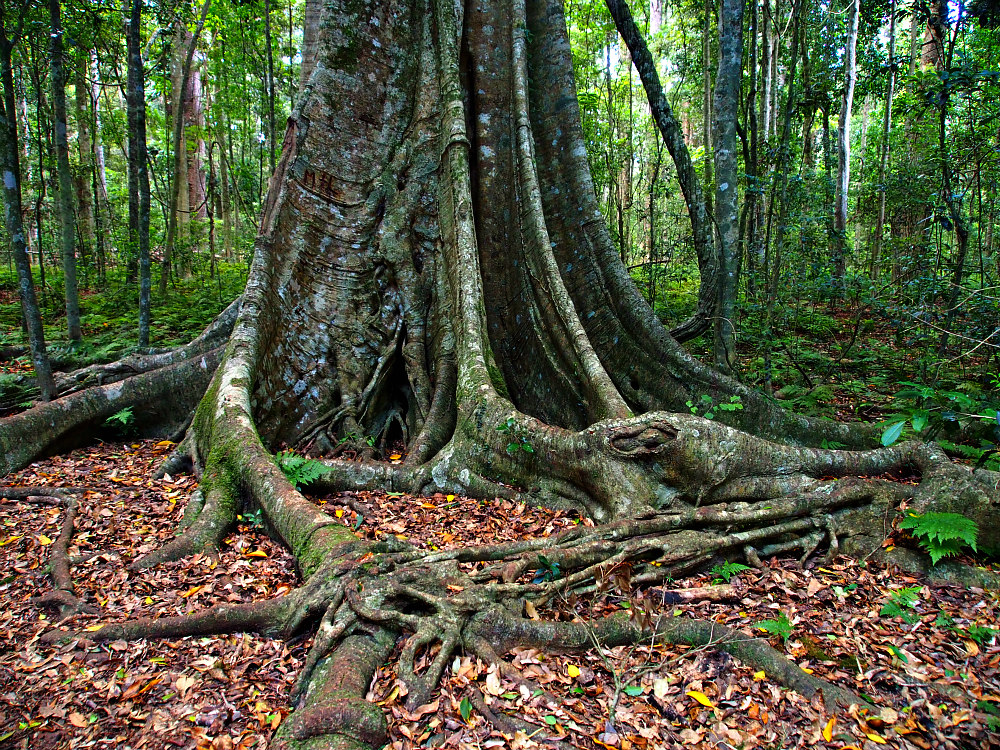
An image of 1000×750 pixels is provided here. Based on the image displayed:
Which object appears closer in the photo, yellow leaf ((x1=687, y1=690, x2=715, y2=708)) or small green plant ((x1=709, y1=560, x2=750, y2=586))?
yellow leaf ((x1=687, y1=690, x2=715, y2=708))

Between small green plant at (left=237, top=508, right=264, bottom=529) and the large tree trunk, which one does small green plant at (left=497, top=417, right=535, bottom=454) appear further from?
small green plant at (left=237, top=508, right=264, bottom=529)

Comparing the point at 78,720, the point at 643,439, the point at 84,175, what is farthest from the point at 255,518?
the point at 84,175

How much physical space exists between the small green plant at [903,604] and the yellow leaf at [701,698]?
57.0 inches

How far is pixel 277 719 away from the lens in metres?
2.72


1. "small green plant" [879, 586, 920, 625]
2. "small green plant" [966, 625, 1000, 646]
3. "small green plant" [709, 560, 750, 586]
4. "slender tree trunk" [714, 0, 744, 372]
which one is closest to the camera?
"small green plant" [966, 625, 1000, 646]

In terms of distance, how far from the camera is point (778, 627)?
3312 mm

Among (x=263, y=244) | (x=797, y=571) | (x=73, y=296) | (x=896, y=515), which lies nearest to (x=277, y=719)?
(x=797, y=571)

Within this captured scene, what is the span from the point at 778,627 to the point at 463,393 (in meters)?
3.29

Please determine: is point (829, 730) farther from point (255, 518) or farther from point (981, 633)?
point (255, 518)

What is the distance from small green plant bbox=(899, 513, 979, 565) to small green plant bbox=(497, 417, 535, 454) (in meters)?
2.77

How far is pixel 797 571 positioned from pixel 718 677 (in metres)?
1.38

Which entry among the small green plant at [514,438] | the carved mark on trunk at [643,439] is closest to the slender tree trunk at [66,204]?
the small green plant at [514,438]

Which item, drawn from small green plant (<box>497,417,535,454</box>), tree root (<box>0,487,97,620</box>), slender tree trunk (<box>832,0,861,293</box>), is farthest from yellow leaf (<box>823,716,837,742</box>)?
slender tree trunk (<box>832,0,861,293</box>)

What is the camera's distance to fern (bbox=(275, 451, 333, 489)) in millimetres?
4922
